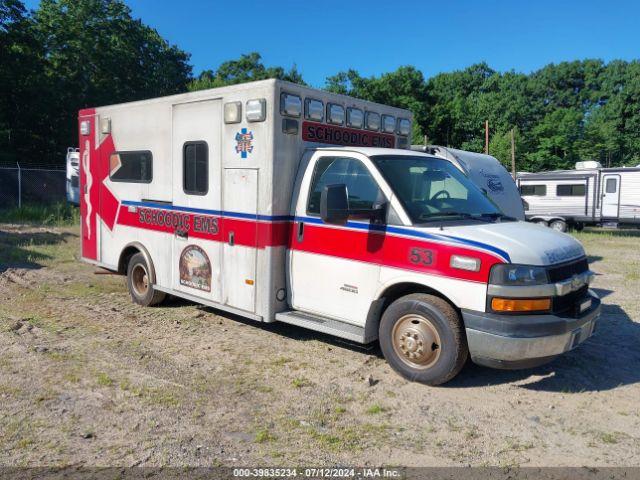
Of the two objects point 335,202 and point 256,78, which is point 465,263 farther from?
point 256,78

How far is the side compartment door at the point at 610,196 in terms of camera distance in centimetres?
2152

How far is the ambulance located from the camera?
4.52 m

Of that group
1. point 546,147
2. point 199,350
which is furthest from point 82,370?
point 546,147

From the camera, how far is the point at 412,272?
4.87 metres

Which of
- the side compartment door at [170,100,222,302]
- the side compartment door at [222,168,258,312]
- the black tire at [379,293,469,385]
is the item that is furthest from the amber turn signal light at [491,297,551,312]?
the side compartment door at [170,100,222,302]

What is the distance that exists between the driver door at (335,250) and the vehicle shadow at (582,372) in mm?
1247

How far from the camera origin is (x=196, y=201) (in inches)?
261

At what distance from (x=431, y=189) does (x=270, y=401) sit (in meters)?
2.57

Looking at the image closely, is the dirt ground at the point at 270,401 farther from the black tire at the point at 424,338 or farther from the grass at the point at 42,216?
the grass at the point at 42,216

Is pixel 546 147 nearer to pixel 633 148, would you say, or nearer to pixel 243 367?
pixel 633 148

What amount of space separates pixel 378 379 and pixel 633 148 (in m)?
48.8

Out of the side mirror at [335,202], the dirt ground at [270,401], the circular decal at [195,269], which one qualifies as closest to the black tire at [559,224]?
Answer: the dirt ground at [270,401]

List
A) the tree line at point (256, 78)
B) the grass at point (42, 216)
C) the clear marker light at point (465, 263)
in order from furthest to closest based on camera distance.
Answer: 1. the tree line at point (256, 78)
2. the grass at point (42, 216)
3. the clear marker light at point (465, 263)

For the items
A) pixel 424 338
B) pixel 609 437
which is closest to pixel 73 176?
pixel 424 338
